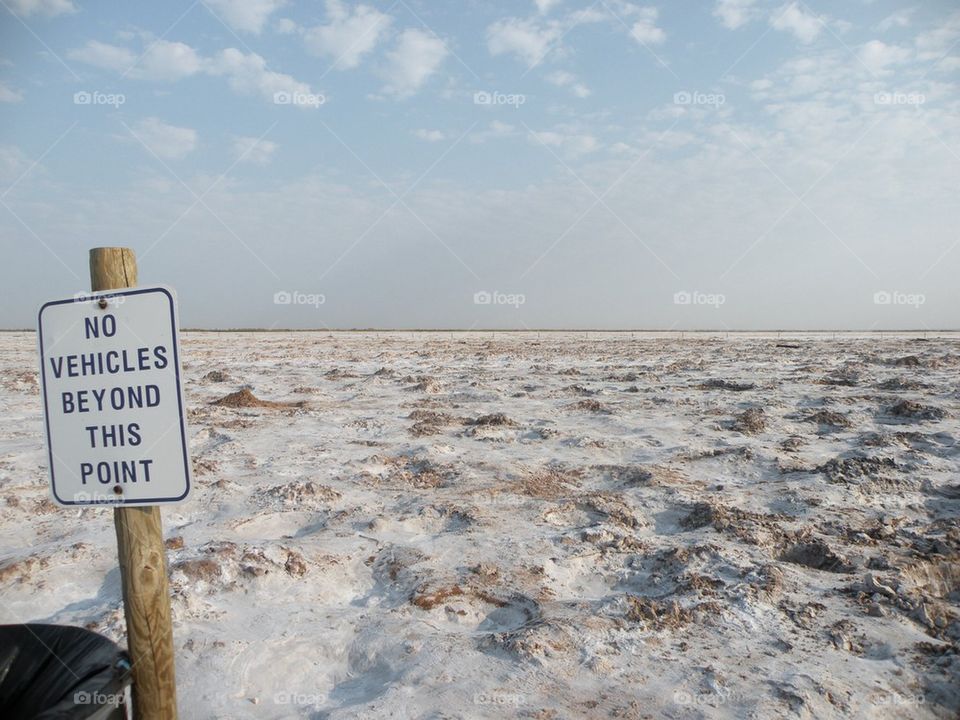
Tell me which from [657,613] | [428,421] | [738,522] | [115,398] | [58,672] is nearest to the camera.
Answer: [115,398]

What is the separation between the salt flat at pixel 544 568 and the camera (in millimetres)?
2818

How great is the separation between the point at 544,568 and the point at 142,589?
2477 millimetres

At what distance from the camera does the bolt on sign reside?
2.06 meters

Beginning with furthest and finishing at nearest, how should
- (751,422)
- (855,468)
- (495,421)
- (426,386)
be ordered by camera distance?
(426,386) → (495,421) → (751,422) → (855,468)

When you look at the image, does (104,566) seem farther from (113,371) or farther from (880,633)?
(880,633)

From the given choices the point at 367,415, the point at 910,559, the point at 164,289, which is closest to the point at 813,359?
the point at 367,415

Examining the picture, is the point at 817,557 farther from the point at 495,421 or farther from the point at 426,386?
the point at 426,386

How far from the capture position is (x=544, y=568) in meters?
4.01

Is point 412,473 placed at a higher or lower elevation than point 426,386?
lower

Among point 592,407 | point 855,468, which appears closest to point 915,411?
point 855,468

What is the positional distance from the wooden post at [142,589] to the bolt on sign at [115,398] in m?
0.11

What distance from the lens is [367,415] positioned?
9289 millimetres

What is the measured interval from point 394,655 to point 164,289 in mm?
2076

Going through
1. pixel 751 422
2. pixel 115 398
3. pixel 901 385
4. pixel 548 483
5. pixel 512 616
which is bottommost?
pixel 512 616
